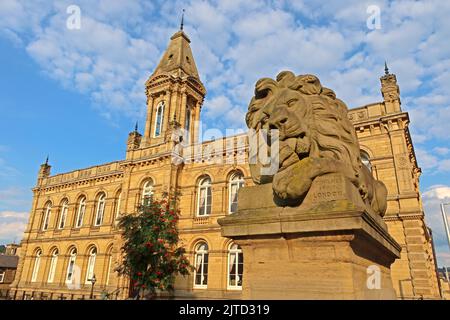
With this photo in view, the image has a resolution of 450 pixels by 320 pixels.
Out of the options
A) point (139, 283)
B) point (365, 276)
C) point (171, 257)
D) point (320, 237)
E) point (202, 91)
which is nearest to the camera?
point (320, 237)

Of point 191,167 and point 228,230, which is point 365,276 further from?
point 191,167

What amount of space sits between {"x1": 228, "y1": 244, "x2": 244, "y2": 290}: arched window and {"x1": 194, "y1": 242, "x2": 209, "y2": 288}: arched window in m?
1.51

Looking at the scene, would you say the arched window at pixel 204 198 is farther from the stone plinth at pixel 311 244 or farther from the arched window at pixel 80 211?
the stone plinth at pixel 311 244

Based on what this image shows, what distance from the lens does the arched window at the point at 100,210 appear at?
25.5m

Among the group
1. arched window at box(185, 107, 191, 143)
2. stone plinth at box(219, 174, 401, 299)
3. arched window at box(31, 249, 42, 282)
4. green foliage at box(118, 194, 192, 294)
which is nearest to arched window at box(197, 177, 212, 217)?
green foliage at box(118, 194, 192, 294)

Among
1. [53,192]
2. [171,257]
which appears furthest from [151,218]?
[53,192]

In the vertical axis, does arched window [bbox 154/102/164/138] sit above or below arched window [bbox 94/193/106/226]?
above

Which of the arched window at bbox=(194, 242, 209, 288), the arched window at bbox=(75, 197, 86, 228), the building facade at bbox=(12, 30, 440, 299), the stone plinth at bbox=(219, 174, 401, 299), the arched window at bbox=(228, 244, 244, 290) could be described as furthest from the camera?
the arched window at bbox=(75, 197, 86, 228)

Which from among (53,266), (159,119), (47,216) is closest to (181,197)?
(159,119)

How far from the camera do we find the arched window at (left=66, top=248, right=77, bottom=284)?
80.9ft

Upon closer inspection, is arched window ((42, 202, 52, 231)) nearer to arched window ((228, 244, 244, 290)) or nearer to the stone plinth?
arched window ((228, 244, 244, 290))

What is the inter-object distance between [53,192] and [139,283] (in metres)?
19.7

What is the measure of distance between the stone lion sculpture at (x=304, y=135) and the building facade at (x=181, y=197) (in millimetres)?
12329
